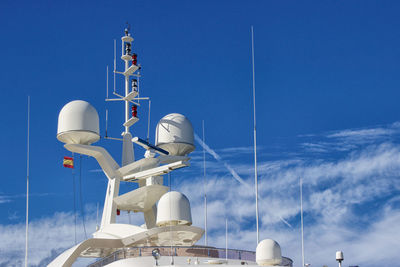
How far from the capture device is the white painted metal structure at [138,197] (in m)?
34.3

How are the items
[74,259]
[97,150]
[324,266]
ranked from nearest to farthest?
1. [324,266]
2. [74,259]
3. [97,150]

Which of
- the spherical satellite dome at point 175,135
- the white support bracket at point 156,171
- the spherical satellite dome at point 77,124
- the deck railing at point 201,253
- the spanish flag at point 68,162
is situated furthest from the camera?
the spherical satellite dome at point 175,135

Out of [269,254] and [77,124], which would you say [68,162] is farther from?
[269,254]

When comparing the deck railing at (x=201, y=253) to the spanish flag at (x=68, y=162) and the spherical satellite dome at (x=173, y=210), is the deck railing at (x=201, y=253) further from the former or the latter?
the spanish flag at (x=68, y=162)

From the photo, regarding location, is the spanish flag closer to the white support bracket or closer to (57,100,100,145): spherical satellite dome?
(57,100,100,145): spherical satellite dome

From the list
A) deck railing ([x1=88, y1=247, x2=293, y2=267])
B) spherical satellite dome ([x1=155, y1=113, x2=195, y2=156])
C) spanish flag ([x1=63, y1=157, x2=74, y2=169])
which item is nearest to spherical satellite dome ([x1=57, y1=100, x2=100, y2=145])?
spanish flag ([x1=63, y1=157, x2=74, y2=169])

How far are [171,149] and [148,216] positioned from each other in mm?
4661

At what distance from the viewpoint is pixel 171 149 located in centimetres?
4488

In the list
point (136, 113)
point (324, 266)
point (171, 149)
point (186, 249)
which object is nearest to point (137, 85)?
point (136, 113)

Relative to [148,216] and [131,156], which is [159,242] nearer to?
[148,216]

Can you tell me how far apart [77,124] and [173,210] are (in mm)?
8687

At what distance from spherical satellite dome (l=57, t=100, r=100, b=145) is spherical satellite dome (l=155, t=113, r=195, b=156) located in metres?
4.45

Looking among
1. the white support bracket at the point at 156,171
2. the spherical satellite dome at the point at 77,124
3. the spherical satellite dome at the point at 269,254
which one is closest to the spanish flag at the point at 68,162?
the spherical satellite dome at the point at 77,124

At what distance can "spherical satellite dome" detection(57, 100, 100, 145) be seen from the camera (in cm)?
4216
